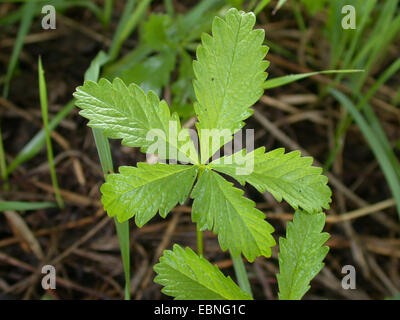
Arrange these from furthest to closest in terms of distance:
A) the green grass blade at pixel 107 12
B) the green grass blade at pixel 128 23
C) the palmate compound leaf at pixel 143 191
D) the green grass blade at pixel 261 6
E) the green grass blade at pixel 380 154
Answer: the green grass blade at pixel 107 12
the green grass blade at pixel 128 23
the green grass blade at pixel 380 154
the green grass blade at pixel 261 6
the palmate compound leaf at pixel 143 191

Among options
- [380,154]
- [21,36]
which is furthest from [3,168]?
[380,154]

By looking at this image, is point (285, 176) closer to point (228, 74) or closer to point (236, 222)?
point (236, 222)

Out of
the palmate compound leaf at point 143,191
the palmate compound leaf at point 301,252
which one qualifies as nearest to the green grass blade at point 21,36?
the palmate compound leaf at point 143,191

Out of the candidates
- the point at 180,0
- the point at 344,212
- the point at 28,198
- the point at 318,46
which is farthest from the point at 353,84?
the point at 28,198

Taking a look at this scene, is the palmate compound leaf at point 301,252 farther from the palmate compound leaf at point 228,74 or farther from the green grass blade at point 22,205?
the green grass blade at point 22,205

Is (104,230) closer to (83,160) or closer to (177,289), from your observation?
(83,160)

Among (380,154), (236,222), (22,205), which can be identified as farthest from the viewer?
(380,154)
